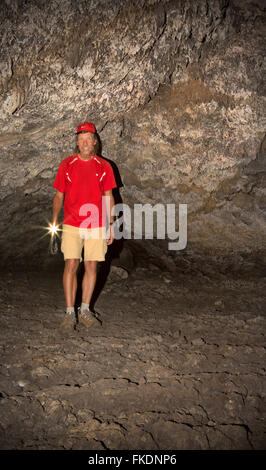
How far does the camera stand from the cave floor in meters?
1.81

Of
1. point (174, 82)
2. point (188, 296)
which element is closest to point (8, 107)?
point (174, 82)

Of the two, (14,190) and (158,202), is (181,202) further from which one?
(14,190)

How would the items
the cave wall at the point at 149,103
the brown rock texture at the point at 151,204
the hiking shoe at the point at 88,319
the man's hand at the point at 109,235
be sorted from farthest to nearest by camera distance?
the man's hand at the point at 109,235 → the hiking shoe at the point at 88,319 → the cave wall at the point at 149,103 → the brown rock texture at the point at 151,204

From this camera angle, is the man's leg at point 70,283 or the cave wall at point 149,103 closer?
the cave wall at point 149,103

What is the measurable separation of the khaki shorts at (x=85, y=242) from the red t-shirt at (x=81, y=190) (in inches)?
2.6

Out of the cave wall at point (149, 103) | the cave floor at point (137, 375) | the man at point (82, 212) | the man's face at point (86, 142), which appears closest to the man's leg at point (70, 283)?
the man at point (82, 212)

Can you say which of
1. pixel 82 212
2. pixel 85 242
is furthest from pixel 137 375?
pixel 82 212

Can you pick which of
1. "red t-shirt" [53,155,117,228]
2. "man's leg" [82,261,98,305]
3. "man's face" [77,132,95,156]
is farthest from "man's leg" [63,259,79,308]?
"man's face" [77,132,95,156]

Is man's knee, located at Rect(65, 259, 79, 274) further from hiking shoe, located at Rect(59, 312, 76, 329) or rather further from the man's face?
the man's face

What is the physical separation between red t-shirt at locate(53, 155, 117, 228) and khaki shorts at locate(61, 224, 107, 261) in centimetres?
7

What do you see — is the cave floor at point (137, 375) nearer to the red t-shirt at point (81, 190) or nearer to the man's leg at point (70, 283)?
the man's leg at point (70, 283)

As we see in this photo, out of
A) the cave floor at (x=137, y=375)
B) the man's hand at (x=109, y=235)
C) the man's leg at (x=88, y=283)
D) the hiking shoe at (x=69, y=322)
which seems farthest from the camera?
the man's hand at (x=109, y=235)

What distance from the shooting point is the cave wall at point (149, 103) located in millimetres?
3033

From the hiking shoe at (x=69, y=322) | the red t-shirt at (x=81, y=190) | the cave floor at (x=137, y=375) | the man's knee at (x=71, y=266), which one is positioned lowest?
the cave floor at (x=137, y=375)
